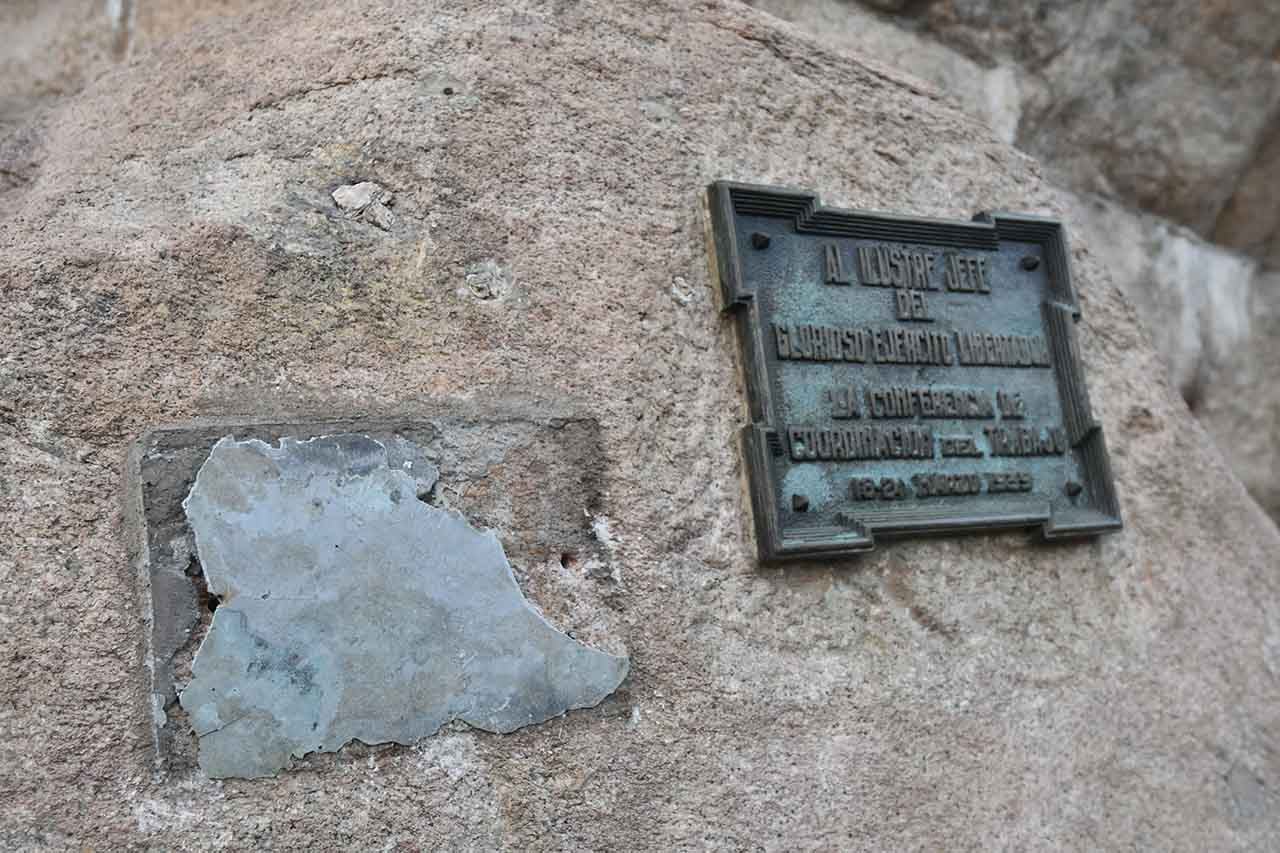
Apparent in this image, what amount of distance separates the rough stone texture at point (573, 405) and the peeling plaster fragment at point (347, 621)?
5 cm

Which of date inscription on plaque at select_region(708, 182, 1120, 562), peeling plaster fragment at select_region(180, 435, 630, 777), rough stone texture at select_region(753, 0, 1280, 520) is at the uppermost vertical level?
rough stone texture at select_region(753, 0, 1280, 520)

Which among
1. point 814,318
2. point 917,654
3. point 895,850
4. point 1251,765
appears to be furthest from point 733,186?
point 1251,765

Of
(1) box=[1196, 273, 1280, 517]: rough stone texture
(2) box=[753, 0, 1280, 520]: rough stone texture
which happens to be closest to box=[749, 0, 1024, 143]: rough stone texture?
(2) box=[753, 0, 1280, 520]: rough stone texture

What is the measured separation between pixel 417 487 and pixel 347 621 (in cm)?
18

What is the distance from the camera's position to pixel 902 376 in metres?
1.82

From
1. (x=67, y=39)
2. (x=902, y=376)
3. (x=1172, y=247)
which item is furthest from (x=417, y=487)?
(x=1172, y=247)

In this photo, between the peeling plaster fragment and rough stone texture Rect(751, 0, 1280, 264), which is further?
rough stone texture Rect(751, 0, 1280, 264)

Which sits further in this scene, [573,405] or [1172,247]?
[1172,247]

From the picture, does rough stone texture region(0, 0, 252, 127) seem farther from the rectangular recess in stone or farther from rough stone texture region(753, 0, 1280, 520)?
rough stone texture region(753, 0, 1280, 520)

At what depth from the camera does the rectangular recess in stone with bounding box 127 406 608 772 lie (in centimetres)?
128

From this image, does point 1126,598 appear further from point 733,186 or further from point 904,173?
point 733,186

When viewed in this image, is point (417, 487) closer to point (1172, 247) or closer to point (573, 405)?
point (573, 405)

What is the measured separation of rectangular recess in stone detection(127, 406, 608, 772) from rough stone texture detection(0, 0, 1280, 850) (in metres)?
0.03

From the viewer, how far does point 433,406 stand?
1.46 metres
